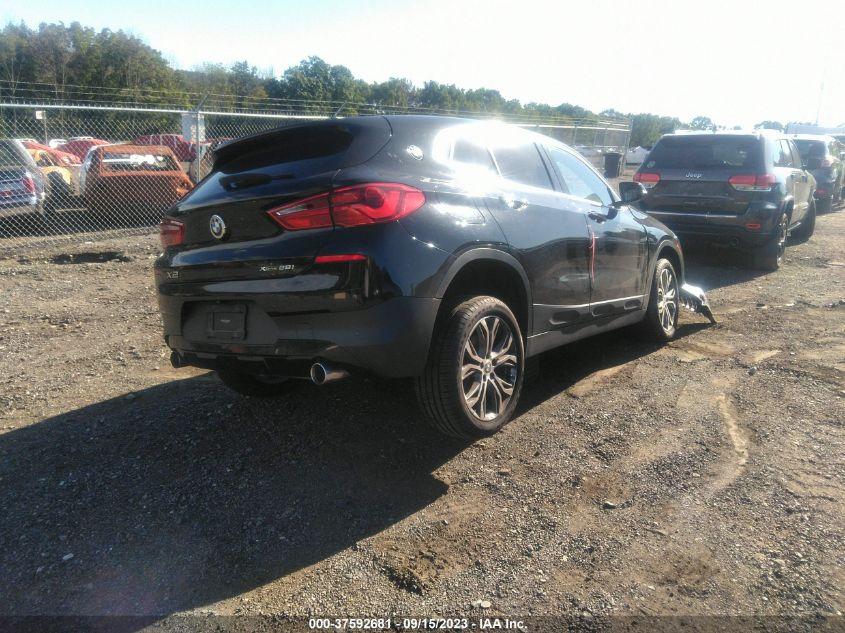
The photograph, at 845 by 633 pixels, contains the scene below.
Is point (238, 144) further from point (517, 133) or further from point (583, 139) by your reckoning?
point (583, 139)

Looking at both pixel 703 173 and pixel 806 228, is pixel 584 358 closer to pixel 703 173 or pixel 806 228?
pixel 703 173

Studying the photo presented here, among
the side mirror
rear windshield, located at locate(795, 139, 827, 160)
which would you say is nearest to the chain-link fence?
the side mirror

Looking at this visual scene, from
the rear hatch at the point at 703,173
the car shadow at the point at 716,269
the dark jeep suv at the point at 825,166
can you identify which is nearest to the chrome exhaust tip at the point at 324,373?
the car shadow at the point at 716,269

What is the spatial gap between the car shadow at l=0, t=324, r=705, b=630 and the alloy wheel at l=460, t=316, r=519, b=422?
0.32 m

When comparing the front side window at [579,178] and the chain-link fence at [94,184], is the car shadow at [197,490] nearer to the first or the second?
the front side window at [579,178]

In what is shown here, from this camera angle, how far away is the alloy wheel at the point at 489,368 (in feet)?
11.3

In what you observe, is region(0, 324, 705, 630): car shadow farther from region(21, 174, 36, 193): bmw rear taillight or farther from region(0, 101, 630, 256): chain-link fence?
region(21, 174, 36, 193): bmw rear taillight

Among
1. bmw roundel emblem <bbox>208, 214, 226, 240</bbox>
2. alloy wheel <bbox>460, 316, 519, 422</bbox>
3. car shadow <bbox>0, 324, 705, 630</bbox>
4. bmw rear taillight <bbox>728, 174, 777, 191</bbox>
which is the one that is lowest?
car shadow <bbox>0, 324, 705, 630</bbox>

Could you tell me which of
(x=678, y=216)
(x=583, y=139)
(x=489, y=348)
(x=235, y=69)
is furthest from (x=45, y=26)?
(x=489, y=348)

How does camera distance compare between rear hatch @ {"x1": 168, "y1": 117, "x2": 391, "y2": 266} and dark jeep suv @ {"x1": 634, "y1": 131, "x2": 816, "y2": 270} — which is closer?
rear hatch @ {"x1": 168, "y1": 117, "x2": 391, "y2": 266}

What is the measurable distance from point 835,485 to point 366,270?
8.02ft

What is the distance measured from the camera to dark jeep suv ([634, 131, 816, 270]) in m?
8.53

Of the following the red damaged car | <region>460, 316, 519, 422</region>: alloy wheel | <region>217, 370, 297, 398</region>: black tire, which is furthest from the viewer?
the red damaged car

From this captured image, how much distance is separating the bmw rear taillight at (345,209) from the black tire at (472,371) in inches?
25.5
